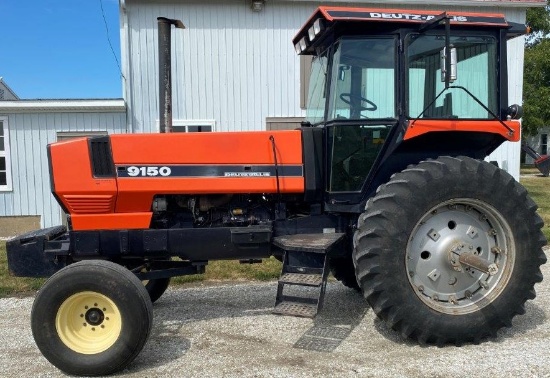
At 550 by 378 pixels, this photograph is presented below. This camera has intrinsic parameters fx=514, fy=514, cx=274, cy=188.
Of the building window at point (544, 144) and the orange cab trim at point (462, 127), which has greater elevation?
the orange cab trim at point (462, 127)

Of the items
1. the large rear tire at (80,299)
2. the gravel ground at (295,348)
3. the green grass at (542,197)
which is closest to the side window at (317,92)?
the gravel ground at (295,348)

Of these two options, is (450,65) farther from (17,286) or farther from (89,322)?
(17,286)

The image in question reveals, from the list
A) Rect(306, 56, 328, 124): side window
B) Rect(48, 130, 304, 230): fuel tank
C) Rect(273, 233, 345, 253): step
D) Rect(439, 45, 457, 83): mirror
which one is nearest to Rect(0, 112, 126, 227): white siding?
Rect(306, 56, 328, 124): side window

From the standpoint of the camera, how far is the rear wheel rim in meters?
3.92

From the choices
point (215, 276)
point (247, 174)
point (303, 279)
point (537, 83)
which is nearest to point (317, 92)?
point (247, 174)

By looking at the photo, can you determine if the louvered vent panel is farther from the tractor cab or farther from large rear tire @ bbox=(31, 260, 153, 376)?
the tractor cab

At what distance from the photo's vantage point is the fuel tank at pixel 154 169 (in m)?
3.95

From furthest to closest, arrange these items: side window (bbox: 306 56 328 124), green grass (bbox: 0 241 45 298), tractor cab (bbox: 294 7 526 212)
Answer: green grass (bbox: 0 241 45 298)
side window (bbox: 306 56 328 124)
tractor cab (bbox: 294 7 526 212)

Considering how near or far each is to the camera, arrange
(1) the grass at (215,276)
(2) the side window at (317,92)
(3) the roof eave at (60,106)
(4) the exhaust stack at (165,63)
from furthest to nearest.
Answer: (3) the roof eave at (60,106)
(1) the grass at (215,276)
(4) the exhaust stack at (165,63)
(2) the side window at (317,92)

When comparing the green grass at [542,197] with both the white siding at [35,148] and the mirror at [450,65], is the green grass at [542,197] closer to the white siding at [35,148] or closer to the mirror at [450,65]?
the mirror at [450,65]

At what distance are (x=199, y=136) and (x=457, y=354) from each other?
2.52 m

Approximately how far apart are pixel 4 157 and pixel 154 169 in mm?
7458

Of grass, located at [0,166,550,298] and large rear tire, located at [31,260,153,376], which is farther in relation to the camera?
grass, located at [0,166,550,298]

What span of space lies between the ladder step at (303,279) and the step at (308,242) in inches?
7.6
